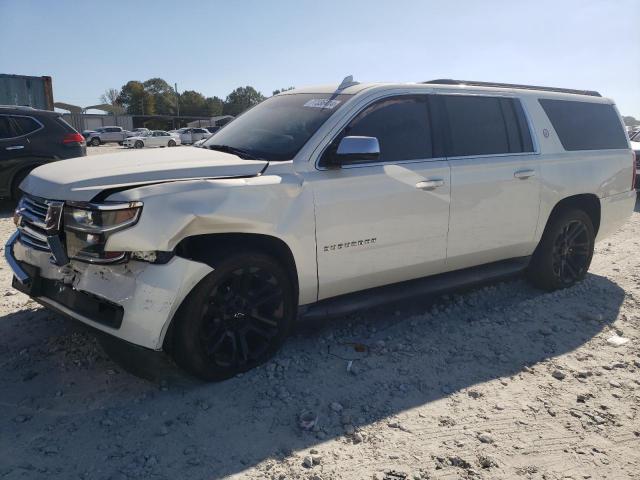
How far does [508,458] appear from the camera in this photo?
259 centimetres

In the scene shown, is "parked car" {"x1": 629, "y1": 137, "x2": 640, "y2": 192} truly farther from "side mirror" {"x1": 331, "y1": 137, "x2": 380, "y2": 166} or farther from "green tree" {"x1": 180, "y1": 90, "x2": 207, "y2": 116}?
"green tree" {"x1": 180, "y1": 90, "x2": 207, "y2": 116}

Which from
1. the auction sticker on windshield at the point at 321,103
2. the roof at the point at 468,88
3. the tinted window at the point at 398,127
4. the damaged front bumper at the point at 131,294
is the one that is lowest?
the damaged front bumper at the point at 131,294

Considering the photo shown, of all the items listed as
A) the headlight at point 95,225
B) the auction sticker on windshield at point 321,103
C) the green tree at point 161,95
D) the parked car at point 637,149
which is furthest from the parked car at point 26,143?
the green tree at point 161,95

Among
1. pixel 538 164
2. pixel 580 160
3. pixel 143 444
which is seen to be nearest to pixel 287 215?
pixel 143 444

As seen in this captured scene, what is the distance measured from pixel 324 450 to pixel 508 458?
917 millimetres

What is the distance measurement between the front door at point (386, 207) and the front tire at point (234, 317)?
1.16 ft

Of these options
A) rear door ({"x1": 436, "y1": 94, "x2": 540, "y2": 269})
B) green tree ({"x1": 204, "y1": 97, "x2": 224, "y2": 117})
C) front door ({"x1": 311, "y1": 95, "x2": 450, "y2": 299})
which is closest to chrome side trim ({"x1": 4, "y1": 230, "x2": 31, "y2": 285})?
front door ({"x1": 311, "y1": 95, "x2": 450, "y2": 299})

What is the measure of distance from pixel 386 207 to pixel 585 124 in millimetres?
2762

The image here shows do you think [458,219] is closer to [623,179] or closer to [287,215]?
[287,215]

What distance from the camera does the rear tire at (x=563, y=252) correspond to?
16.0ft

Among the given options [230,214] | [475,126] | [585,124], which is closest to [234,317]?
[230,214]

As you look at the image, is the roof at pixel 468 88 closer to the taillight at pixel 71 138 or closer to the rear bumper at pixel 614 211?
the rear bumper at pixel 614 211

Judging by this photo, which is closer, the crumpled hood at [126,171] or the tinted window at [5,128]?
the crumpled hood at [126,171]

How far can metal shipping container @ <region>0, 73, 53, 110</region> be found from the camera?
48.7 feet
